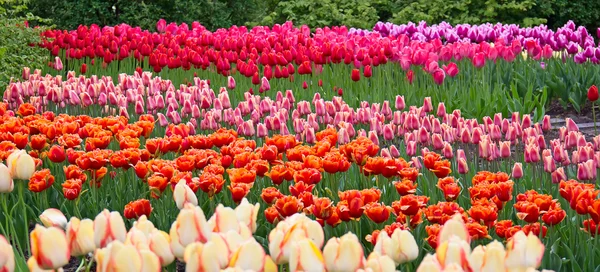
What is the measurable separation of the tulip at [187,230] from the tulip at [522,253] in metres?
0.64

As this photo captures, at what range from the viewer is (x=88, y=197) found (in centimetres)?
390

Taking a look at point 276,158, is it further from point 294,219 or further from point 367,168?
point 294,219

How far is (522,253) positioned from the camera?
1.57 metres

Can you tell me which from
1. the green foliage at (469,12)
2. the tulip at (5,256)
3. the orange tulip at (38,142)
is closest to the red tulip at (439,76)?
the orange tulip at (38,142)

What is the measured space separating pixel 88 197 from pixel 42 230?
2271 millimetres

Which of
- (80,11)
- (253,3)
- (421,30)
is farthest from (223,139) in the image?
(253,3)

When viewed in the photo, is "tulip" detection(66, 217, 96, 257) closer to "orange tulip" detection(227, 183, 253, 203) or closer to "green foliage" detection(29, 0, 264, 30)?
"orange tulip" detection(227, 183, 253, 203)

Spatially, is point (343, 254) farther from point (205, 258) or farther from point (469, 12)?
point (469, 12)

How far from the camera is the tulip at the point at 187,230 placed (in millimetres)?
1726

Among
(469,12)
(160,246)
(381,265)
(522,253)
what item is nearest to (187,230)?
(160,246)

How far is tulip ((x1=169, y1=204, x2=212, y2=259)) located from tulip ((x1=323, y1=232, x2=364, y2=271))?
1.01 feet

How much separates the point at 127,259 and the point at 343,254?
0.42 metres

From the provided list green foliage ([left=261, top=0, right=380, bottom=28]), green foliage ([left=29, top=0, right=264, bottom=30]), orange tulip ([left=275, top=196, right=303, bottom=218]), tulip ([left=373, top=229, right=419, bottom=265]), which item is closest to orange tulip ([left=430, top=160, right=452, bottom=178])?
orange tulip ([left=275, top=196, right=303, bottom=218])

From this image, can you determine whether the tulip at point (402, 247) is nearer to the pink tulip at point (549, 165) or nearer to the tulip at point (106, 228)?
the tulip at point (106, 228)
